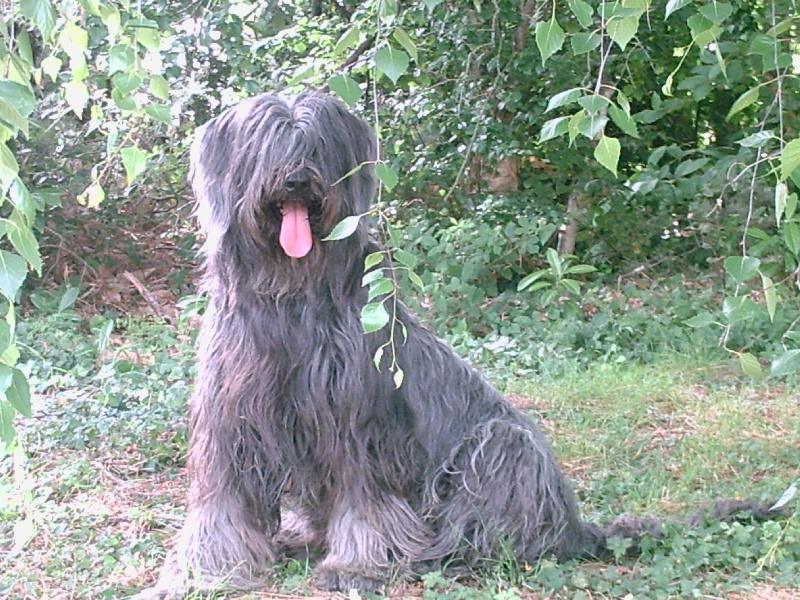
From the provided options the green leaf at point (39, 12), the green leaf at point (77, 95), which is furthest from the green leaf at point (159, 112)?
the green leaf at point (39, 12)

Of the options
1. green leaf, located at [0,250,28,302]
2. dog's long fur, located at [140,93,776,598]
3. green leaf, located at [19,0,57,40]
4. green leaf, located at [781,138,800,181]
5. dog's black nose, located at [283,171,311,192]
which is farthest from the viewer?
dog's long fur, located at [140,93,776,598]

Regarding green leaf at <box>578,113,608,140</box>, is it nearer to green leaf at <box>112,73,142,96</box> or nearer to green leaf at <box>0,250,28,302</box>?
green leaf at <box>112,73,142,96</box>

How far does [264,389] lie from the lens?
3.23m

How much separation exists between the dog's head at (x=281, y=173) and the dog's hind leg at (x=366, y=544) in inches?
32.9

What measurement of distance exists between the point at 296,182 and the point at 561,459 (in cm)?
214

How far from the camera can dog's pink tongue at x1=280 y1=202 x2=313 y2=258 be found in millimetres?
3080

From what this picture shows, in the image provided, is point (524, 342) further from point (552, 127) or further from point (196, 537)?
point (552, 127)

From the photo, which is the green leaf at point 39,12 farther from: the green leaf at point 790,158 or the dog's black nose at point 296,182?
the green leaf at point 790,158

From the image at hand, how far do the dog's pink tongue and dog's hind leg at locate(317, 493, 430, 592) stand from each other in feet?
2.64

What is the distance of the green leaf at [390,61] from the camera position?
228 cm

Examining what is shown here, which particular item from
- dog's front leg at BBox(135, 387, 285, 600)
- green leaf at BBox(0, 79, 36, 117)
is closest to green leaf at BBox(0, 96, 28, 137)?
green leaf at BBox(0, 79, 36, 117)

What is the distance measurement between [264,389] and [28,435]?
6.55ft

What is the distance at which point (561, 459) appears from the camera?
4.65 m

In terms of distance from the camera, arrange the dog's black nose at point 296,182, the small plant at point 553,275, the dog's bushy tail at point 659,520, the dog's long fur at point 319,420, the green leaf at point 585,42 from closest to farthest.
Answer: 1. the green leaf at point 585,42
2. the dog's black nose at point 296,182
3. the dog's long fur at point 319,420
4. the dog's bushy tail at point 659,520
5. the small plant at point 553,275
